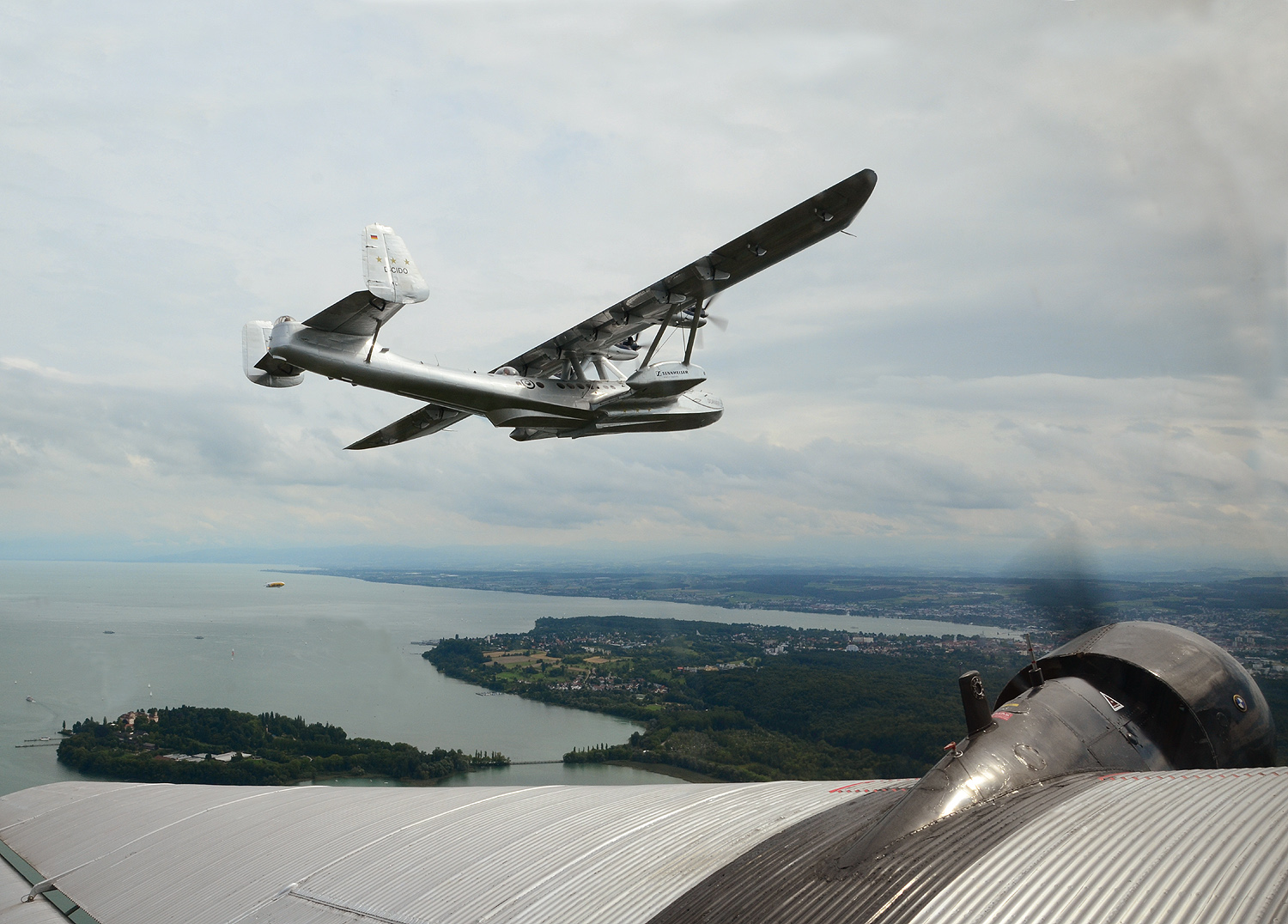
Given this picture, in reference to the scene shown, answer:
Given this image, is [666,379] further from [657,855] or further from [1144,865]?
[1144,865]

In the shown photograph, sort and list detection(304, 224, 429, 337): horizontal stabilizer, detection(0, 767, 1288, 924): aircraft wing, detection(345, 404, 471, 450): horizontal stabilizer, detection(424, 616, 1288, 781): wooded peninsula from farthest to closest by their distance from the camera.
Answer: detection(424, 616, 1288, 781): wooded peninsula, detection(345, 404, 471, 450): horizontal stabilizer, detection(304, 224, 429, 337): horizontal stabilizer, detection(0, 767, 1288, 924): aircraft wing

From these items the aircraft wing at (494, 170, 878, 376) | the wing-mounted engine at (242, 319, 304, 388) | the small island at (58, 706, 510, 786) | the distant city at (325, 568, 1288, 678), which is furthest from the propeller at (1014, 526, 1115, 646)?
the small island at (58, 706, 510, 786)

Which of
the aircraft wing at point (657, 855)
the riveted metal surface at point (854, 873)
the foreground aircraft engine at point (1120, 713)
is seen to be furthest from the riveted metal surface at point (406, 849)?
the foreground aircraft engine at point (1120, 713)

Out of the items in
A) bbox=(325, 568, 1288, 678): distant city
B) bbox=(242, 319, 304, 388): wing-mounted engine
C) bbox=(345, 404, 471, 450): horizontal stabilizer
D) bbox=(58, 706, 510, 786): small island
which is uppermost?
bbox=(242, 319, 304, 388): wing-mounted engine

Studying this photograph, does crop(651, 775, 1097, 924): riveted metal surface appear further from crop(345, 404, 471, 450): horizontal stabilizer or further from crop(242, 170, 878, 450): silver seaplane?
crop(345, 404, 471, 450): horizontal stabilizer

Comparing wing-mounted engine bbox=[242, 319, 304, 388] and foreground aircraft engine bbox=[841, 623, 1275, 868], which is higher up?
wing-mounted engine bbox=[242, 319, 304, 388]

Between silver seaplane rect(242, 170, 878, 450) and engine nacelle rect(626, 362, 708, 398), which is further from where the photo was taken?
engine nacelle rect(626, 362, 708, 398)

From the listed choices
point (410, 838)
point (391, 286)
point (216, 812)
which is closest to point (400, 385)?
point (391, 286)
